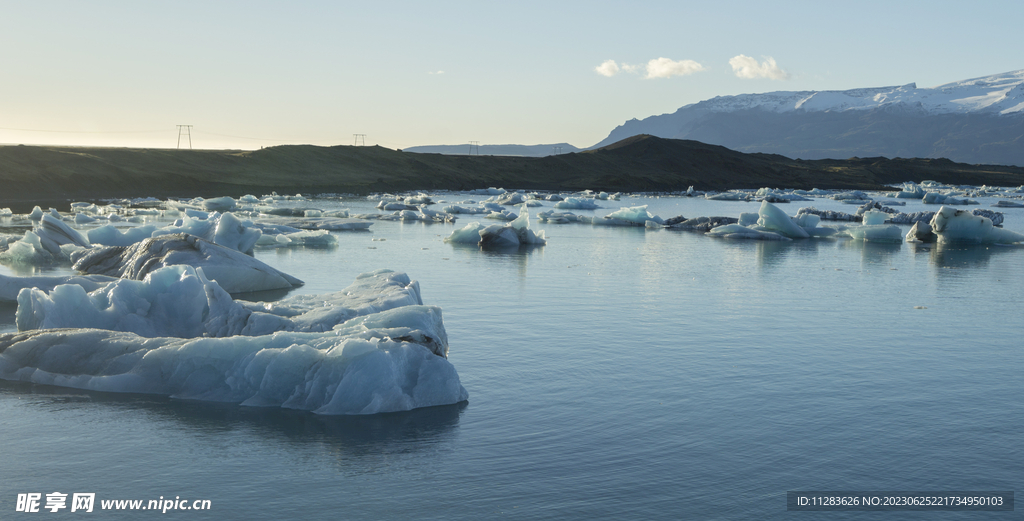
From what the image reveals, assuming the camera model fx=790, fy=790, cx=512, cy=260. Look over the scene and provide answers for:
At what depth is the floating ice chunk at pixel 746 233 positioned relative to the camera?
26.6 metres

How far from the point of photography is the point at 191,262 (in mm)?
12016

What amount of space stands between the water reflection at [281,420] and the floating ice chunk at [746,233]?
71.4ft

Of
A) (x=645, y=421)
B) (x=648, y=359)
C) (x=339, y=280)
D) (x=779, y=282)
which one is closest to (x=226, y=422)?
(x=645, y=421)

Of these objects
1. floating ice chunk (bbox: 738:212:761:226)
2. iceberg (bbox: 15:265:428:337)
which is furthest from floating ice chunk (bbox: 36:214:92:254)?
floating ice chunk (bbox: 738:212:761:226)

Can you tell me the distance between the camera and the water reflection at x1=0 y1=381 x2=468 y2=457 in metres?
5.95

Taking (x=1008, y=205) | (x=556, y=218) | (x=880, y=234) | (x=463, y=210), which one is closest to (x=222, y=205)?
(x=463, y=210)

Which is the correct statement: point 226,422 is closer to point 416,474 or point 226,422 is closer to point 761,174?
point 416,474

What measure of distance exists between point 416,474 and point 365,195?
193 feet

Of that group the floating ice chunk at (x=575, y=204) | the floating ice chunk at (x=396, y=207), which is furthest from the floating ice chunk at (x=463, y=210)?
the floating ice chunk at (x=575, y=204)

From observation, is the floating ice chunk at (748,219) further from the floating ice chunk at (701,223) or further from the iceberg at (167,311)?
the iceberg at (167,311)

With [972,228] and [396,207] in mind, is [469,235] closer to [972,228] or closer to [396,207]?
[972,228]

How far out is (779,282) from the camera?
51.4 feet

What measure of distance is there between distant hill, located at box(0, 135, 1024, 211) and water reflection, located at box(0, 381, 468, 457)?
117 ft

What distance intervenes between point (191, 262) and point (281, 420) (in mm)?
6591
